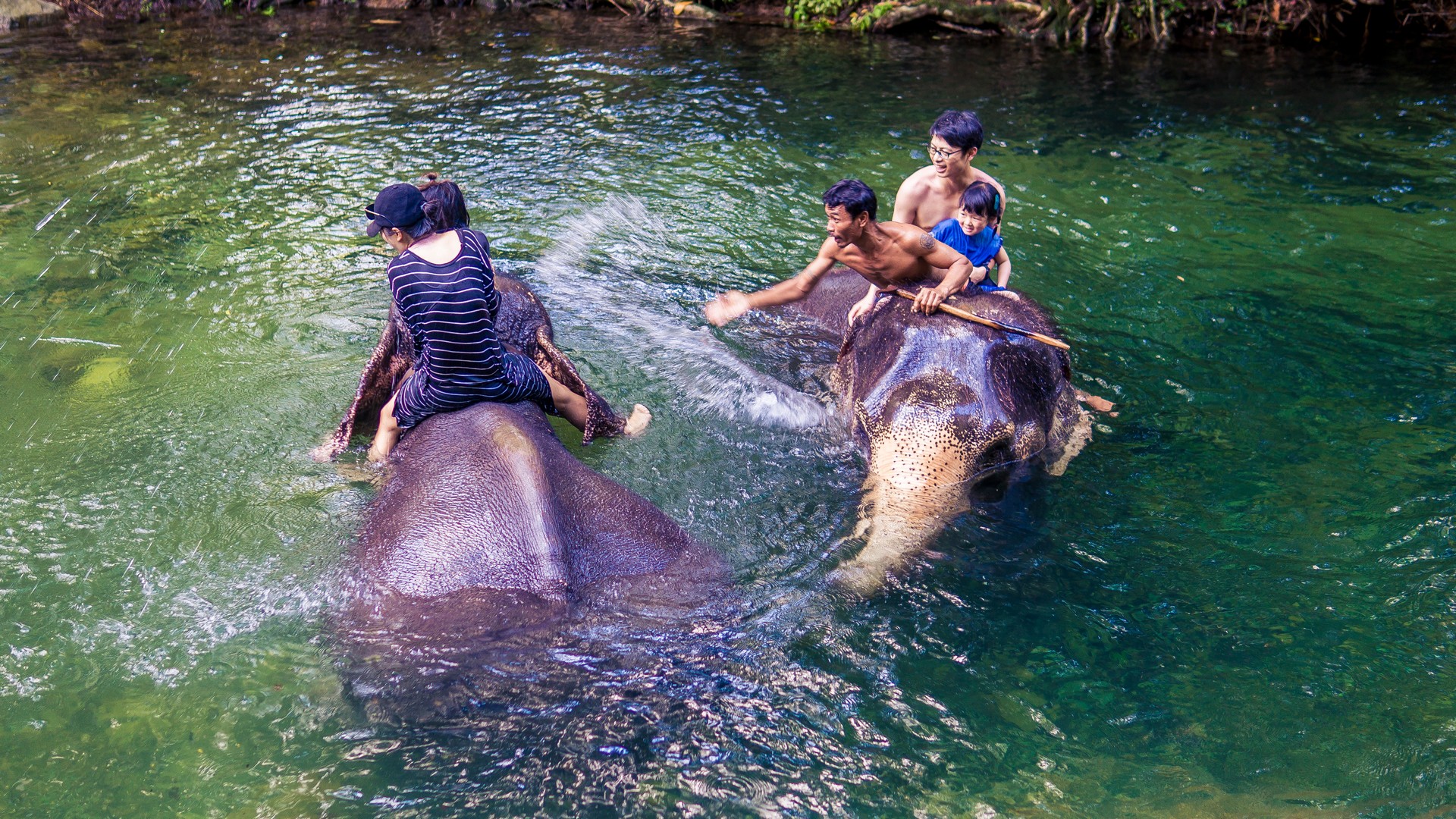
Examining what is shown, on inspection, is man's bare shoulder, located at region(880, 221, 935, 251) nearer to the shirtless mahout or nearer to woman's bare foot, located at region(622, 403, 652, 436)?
the shirtless mahout

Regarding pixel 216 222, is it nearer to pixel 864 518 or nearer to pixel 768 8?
pixel 864 518

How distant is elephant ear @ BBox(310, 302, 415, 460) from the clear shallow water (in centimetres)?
31

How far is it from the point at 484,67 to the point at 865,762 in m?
12.1

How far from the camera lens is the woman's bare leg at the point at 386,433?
5.14 metres

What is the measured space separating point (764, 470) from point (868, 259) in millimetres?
1390

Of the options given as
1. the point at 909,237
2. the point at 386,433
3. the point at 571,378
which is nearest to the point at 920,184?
the point at 909,237

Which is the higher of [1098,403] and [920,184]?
[920,184]

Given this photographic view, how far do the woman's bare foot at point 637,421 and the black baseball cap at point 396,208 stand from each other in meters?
1.73

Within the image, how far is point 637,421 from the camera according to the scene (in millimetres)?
6012

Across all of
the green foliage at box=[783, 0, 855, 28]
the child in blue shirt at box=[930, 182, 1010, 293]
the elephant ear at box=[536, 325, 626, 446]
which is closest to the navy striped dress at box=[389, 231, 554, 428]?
the elephant ear at box=[536, 325, 626, 446]

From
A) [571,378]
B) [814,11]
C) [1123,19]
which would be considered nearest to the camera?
[571,378]

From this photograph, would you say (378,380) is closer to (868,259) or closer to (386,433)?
(386,433)

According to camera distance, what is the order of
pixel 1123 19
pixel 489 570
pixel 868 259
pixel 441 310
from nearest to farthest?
pixel 489 570 → pixel 441 310 → pixel 868 259 → pixel 1123 19

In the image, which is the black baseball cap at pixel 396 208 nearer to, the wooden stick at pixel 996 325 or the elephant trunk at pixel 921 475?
the elephant trunk at pixel 921 475
